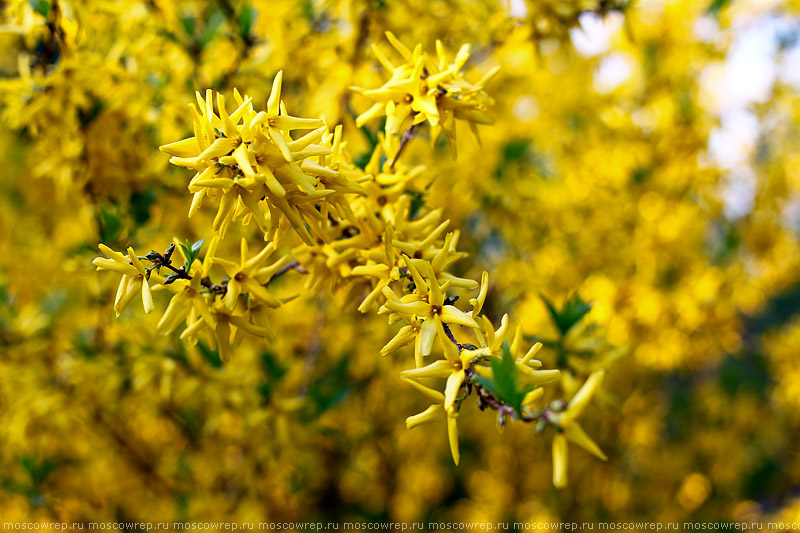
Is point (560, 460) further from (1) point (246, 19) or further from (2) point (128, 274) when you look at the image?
(1) point (246, 19)

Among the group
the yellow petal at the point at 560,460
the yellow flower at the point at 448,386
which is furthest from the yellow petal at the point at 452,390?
the yellow petal at the point at 560,460

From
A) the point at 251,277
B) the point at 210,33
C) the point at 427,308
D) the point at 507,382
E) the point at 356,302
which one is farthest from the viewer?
the point at 210,33

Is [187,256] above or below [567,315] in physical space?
above

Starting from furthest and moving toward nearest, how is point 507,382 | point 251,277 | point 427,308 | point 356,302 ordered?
point 356,302
point 251,277
point 427,308
point 507,382

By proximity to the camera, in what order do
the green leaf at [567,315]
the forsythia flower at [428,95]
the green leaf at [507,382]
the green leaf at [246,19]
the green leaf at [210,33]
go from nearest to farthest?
the green leaf at [507,382] → the forsythia flower at [428,95] → the green leaf at [567,315] → the green leaf at [246,19] → the green leaf at [210,33]

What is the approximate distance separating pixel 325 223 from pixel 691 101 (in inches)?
126

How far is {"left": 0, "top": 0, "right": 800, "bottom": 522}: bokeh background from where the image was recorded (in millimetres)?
2301

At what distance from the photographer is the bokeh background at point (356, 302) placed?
230cm

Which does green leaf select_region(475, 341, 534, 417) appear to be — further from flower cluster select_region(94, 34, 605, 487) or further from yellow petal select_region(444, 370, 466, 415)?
yellow petal select_region(444, 370, 466, 415)

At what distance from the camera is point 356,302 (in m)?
1.88

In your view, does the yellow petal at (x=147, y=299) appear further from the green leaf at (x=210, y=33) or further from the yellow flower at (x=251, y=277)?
the green leaf at (x=210, y=33)

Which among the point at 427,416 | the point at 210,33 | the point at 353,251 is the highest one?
the point at 210,33

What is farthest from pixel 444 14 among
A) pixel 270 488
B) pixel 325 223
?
pixel 270 488

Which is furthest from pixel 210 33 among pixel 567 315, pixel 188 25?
pixel 567 315
